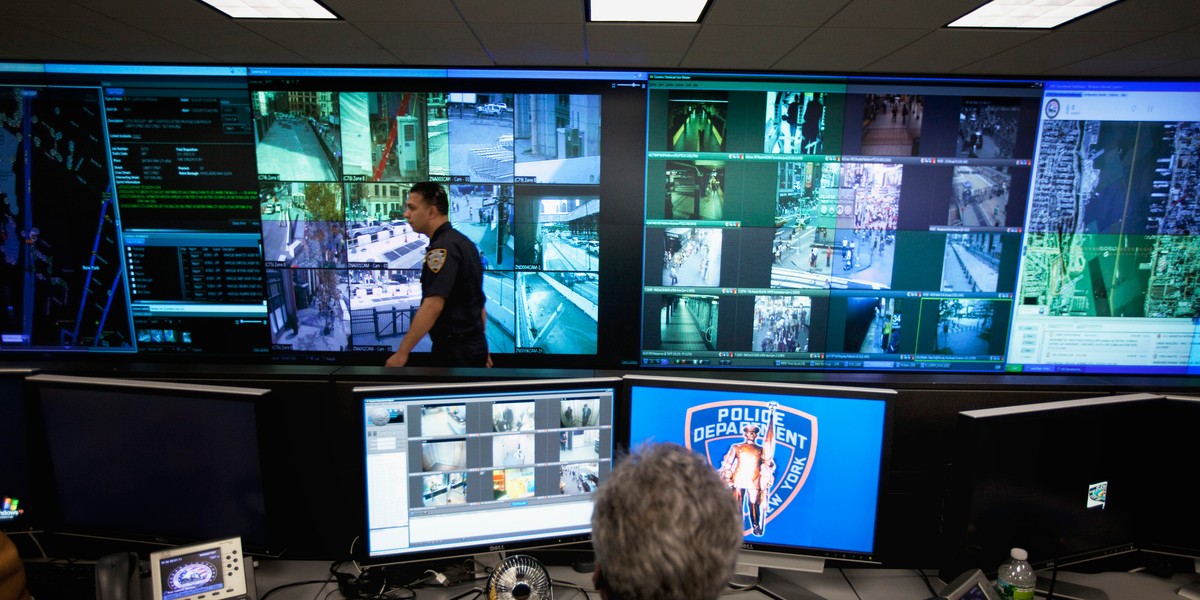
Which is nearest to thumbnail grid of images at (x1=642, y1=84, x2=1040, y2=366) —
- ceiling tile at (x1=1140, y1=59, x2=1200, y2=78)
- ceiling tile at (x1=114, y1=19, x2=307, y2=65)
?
ceiling tile at (x1=1140, y1=59, x2=1200, y2=78)

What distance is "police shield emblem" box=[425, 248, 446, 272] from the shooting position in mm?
2807

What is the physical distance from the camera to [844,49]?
2689 mm

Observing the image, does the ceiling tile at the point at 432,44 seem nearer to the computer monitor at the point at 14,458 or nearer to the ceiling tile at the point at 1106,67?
the computer monitor at the point at 14,458

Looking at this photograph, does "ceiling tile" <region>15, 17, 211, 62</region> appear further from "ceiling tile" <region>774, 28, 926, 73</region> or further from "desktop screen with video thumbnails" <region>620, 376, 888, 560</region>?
"ceiling tile" <region>774, 28, 926, 73</region>

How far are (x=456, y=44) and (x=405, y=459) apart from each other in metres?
2.29

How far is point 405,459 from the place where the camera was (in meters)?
1.12

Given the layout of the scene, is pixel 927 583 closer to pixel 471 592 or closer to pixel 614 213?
pixel 471 592

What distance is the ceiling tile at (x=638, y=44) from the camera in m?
2.42

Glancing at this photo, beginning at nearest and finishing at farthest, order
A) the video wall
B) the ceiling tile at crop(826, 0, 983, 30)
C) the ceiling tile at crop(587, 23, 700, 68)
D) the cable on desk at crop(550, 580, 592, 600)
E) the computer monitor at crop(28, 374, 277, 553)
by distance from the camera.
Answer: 1. the computer monitor at crop(28, 374, 277, 553)
2. the cable on desk at crop(550, 580, 592, 600)
3. the ceiling tile at crop(826, 0, 983, 30)
4. the ceiling tile at crop(587, 23, 700, 68)
5. the video wall

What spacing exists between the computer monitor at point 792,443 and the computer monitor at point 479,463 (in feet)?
0.43

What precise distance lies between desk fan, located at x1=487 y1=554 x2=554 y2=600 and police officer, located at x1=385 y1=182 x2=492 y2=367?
1.81 meters

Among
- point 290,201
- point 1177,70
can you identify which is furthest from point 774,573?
point 1177,70

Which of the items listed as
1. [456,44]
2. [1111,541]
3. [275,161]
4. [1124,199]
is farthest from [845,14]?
[275,161]

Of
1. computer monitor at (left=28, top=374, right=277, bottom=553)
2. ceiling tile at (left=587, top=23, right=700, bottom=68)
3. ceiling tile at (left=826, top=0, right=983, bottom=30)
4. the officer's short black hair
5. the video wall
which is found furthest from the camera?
the video wall
